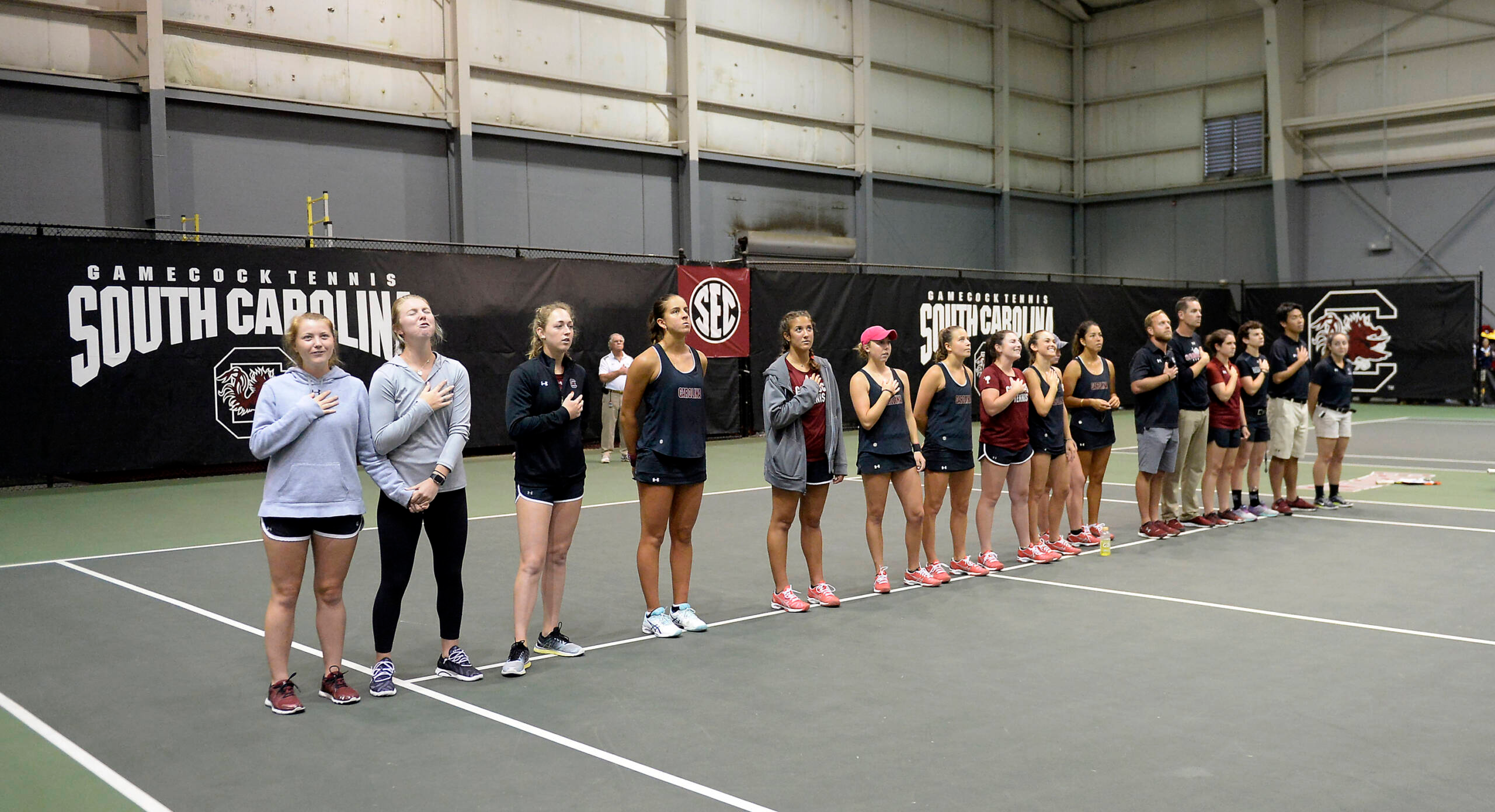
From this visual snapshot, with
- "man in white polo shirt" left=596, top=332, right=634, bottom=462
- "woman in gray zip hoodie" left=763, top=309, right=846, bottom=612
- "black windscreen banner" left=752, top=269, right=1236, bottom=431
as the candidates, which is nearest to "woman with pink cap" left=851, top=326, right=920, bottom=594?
"woman in gray zip hoodie" left=763, top=309, right=846, bottom=612

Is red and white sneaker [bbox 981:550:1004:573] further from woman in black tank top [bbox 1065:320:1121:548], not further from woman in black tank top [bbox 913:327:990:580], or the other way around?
woman in black tank top [bbox 1065:320:1121:548]

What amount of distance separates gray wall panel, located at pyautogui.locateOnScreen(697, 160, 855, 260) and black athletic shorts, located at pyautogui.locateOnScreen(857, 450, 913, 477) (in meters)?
17.8

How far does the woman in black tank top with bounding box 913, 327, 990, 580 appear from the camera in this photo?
8047 millimetres

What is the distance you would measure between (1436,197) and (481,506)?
24.9 metres

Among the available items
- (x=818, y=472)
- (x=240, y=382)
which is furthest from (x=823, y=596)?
(x=240, y=382)

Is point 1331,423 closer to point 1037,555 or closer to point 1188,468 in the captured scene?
point 1188,468

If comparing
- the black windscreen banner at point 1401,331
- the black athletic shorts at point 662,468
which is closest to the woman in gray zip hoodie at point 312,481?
the black athletic shorts at point 662,468

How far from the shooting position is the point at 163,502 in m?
12.2

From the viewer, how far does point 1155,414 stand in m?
9.55

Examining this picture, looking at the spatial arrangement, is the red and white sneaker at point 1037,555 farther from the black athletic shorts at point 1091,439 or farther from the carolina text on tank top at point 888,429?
the carolina text on tank top at point 888,429

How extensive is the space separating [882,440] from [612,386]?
352 inches

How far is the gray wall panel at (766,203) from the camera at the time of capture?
2527 centimetres

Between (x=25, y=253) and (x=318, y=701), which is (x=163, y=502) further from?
(x=318, y=701)

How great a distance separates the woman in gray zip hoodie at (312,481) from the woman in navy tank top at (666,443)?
1.45m
